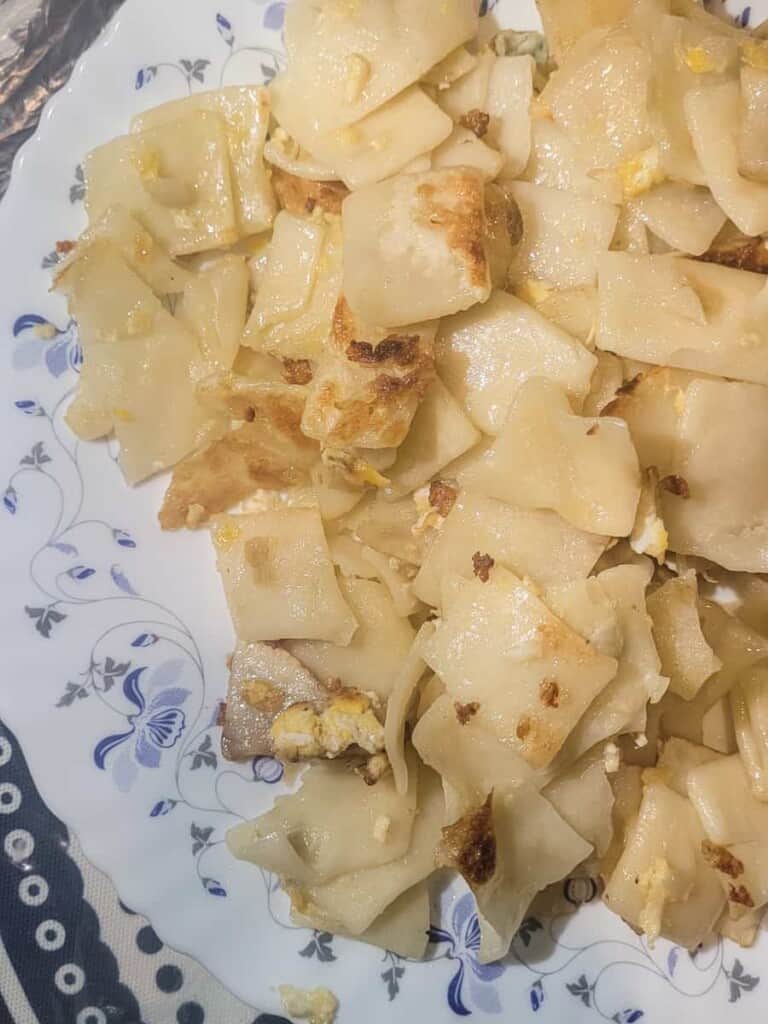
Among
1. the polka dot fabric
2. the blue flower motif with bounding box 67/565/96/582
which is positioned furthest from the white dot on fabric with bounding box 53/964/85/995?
the blue flower motif with bounding box 67/565/96/582

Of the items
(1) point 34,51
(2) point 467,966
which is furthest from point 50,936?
(1) point 34,51

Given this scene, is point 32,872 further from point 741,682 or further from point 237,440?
point 741,682

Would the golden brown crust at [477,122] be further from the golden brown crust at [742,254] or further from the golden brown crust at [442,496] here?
the golden brown crust at [442,496]

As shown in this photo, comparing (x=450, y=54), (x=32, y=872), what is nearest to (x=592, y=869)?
(x=32, y=872)

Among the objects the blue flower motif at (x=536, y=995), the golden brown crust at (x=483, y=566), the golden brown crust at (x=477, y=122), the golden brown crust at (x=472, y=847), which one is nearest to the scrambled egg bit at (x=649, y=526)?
the golden brown crust at (x=483, y=566)

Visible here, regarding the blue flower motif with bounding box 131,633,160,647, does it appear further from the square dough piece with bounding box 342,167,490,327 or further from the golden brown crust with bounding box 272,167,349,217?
the golden brown crust with bounding box 272,167,349,217

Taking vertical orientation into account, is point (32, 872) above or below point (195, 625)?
below
